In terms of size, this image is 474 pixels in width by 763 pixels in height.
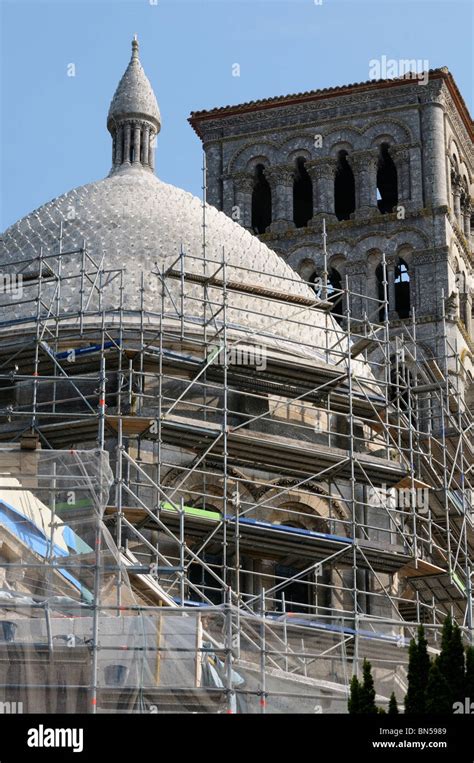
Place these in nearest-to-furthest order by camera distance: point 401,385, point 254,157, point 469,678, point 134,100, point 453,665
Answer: point 469,678, point 453,665, point 401,385, point 134,100, point 254,157

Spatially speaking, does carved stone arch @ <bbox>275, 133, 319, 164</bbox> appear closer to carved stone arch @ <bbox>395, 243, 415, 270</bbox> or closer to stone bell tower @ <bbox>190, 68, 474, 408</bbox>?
stone bell tower @ <bbox>190, 68, 474, 408</bbox>

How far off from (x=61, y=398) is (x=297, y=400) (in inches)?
176

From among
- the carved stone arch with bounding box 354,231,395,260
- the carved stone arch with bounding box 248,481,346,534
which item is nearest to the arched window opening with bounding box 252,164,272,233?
the carved stone arch with bounding box 354,231,395,260

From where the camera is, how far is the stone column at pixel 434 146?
6525cm

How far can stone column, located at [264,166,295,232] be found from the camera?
65.3 metres

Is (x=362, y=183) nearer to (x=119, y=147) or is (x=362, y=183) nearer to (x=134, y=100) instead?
(x=134, y=100)

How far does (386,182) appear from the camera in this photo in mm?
67875

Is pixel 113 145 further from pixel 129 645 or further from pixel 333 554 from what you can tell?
pixel 129 645

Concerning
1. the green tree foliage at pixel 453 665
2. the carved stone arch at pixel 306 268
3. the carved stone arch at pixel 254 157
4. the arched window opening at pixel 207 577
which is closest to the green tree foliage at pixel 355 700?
the green tree foliage at pixel 453 665

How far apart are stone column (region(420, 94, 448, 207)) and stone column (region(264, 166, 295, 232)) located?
441cm

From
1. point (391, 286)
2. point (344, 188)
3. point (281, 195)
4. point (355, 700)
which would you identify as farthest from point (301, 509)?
point (344, 188)

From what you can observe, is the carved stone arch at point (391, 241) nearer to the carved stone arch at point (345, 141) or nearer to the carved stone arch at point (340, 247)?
the carved stone arch at point (340, 247)

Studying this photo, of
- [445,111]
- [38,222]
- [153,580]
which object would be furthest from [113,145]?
[445,111]

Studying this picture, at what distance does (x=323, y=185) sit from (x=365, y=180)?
4.45 ft
